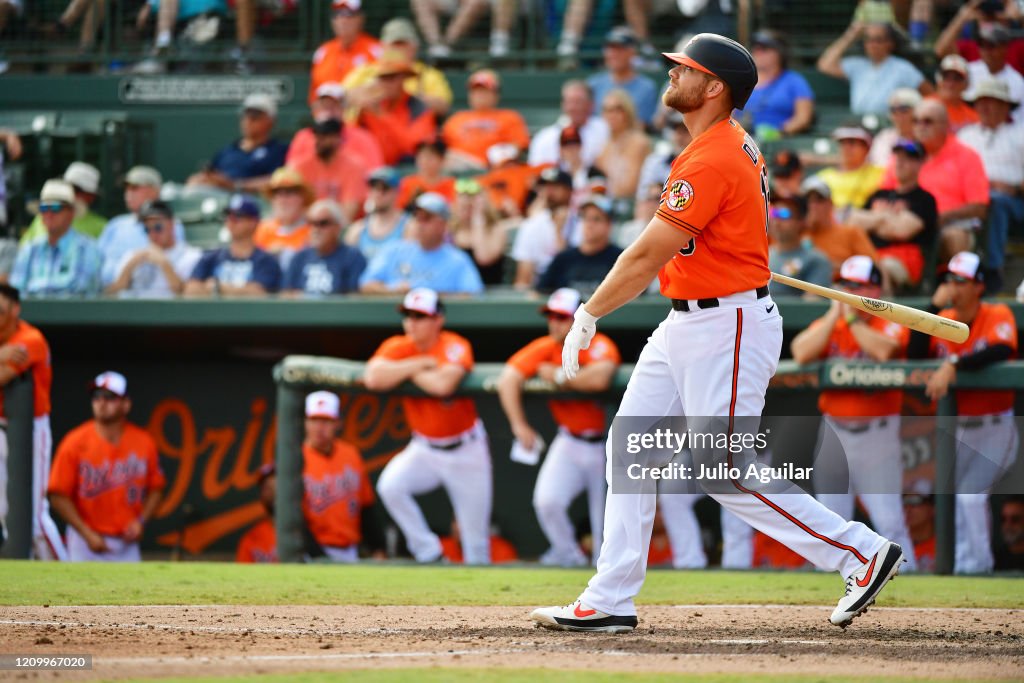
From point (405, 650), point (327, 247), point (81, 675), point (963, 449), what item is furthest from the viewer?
point (327, 247)

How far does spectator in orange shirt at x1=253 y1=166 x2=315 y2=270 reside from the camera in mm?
9203

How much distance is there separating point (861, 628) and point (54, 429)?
6221 mm

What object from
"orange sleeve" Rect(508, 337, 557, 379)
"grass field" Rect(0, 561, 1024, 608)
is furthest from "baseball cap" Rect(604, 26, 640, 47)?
"grass field" Rect(0, 561, 1024, 608)

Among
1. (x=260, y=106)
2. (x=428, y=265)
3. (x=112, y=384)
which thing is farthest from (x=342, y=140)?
(x=112, y=384)

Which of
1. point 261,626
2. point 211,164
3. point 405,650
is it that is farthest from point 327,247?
point 405,650

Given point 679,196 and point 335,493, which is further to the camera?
point 335,493

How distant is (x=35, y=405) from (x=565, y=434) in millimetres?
2811

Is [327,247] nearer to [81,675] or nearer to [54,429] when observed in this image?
[54,429]

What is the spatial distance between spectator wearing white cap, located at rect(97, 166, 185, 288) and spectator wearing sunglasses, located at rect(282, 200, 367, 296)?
40.5 inches

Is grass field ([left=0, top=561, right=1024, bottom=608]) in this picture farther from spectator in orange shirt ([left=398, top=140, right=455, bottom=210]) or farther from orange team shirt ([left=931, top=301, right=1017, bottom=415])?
spectator in orange shirt ([left=398, top=140, right=455, bottom=210])

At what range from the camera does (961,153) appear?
8.27 meters

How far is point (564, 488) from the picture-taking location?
23.8 feet

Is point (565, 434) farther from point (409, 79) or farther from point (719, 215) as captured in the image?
point (409, 79)

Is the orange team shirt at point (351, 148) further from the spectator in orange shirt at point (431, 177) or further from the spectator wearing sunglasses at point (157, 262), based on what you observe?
the spectator wearing sunglasses at point (157, 262)
